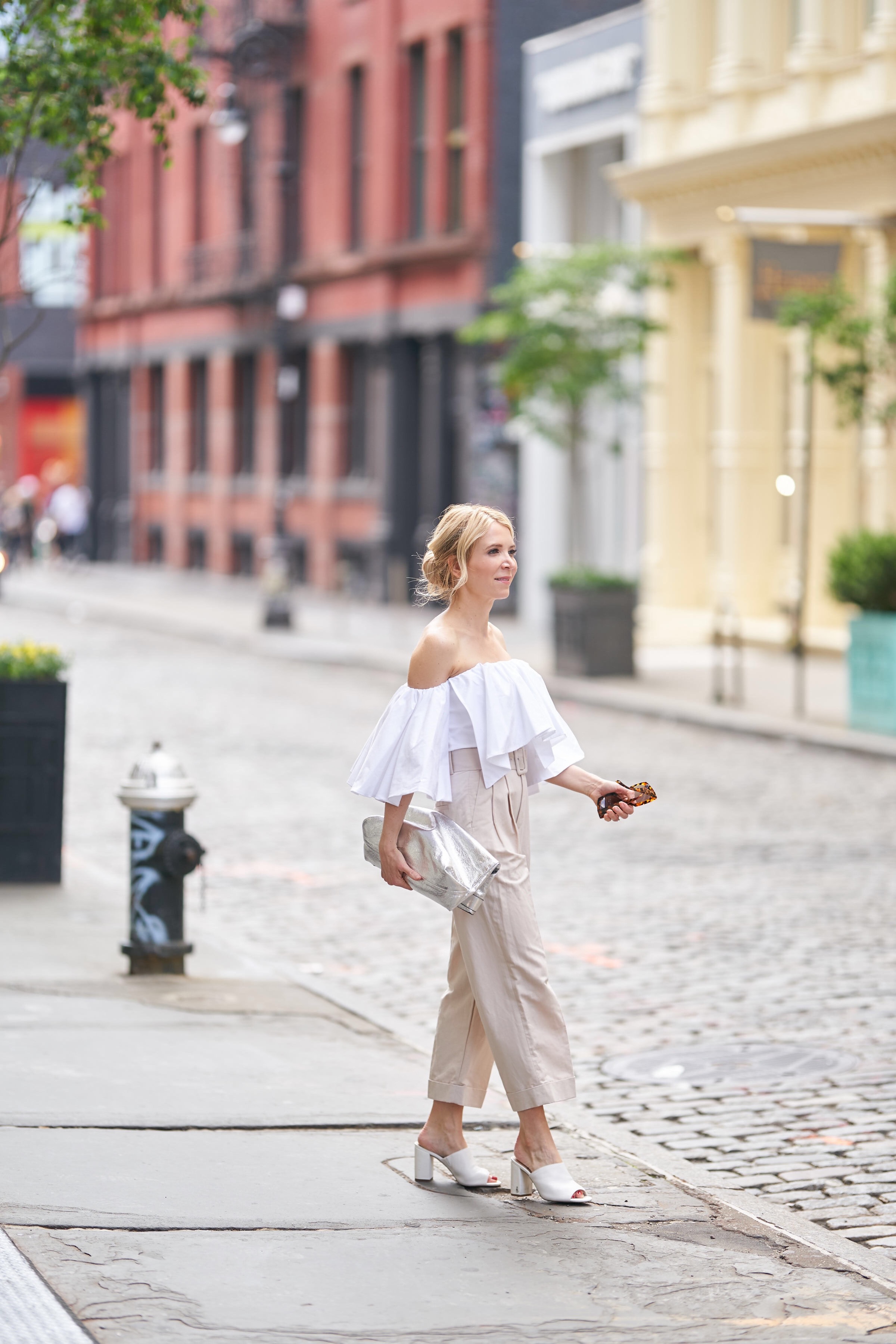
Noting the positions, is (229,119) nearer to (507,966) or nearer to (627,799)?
(627,799)

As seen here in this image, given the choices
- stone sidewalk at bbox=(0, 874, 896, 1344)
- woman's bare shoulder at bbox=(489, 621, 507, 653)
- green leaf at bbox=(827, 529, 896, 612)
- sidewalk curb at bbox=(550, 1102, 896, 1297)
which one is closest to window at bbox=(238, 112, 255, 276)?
green leaf at bbox=(827, 529, 896, 612)

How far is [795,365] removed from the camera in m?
24.8

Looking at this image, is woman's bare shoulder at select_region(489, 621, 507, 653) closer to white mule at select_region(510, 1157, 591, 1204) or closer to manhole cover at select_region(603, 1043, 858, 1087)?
white mule at select_region(510, 1157, 591, 1204)

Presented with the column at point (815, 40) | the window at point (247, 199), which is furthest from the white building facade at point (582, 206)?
the window at point (247, 199)

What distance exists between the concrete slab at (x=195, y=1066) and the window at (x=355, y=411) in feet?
93.5

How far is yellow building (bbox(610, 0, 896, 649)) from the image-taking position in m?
22.8

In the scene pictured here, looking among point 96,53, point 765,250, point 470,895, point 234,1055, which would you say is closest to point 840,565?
point 765,250

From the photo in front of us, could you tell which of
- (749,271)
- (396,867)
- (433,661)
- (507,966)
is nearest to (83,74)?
(433,661)

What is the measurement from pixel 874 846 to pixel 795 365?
1350 centimetres

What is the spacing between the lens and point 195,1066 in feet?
22.5

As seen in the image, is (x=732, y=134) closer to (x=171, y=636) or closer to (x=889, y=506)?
(x=889, y=506)

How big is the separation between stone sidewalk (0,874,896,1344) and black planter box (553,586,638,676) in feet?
47.7

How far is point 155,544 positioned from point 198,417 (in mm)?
3348

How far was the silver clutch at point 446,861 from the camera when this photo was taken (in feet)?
17.8
